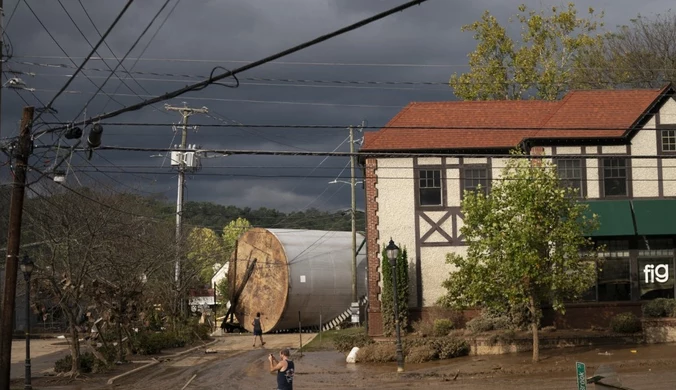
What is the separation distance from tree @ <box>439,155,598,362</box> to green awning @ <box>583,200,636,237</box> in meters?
4.73

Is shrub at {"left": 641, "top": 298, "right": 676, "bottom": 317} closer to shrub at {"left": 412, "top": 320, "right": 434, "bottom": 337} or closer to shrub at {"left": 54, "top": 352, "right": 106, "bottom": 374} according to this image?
shrub at {"left": 412, "top": 320, "right": 434, "bottom": 337}

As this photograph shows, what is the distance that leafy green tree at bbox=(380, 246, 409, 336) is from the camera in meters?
35.3

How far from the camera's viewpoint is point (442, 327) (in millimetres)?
34250

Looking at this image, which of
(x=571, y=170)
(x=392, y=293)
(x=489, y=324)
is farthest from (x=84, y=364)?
(x=571, y=170)

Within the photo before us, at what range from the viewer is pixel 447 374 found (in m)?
26.3

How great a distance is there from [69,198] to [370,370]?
15.4 meters

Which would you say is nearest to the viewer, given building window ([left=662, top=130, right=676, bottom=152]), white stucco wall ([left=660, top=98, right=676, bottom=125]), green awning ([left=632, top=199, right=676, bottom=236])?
green awning ([left=632, top=199, right=676, bottom=236])

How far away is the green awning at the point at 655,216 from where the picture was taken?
3347 centimetres

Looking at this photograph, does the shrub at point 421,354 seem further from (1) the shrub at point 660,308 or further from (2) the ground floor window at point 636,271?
(1) the shrub at point 660,308

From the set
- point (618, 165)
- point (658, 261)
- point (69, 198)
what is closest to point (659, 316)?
point (658, 261)

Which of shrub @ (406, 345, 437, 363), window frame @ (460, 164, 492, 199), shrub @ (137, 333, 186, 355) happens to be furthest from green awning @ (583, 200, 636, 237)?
shrub @ (137, 333, 186, 355)

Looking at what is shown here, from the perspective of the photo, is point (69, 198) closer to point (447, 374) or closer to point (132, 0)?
point (447, 374)

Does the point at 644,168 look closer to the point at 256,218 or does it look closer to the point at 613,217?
the point at 613,217

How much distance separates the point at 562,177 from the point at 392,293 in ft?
26.8
